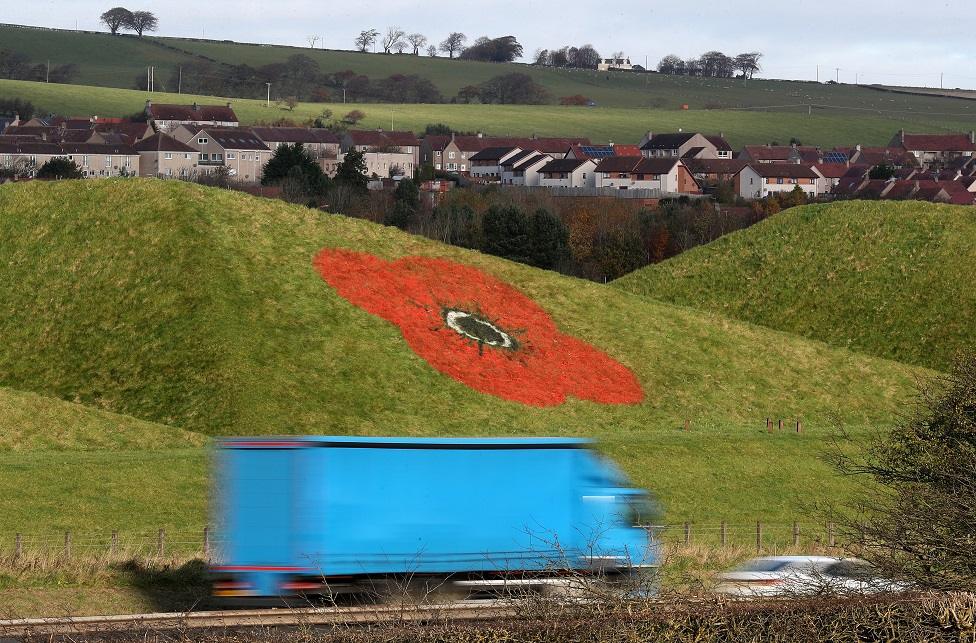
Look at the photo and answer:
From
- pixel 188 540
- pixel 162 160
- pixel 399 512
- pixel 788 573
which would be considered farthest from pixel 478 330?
pixel 162 160

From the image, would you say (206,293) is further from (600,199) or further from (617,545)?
(600,199)

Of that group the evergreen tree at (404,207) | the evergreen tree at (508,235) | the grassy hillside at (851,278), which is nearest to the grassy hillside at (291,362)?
the grassy hillside at (851,278)

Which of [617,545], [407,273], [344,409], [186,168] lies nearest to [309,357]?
[344,409]

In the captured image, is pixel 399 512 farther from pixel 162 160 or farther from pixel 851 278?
pixel 162 160

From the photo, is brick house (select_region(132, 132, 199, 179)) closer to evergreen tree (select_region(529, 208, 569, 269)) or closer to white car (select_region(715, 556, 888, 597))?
evergreen tree (select_region(529, 208, 569, 269))

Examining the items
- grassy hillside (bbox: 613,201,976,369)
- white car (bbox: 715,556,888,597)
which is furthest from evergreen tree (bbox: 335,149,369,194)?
white car (bbox: 715,556,888,597)
